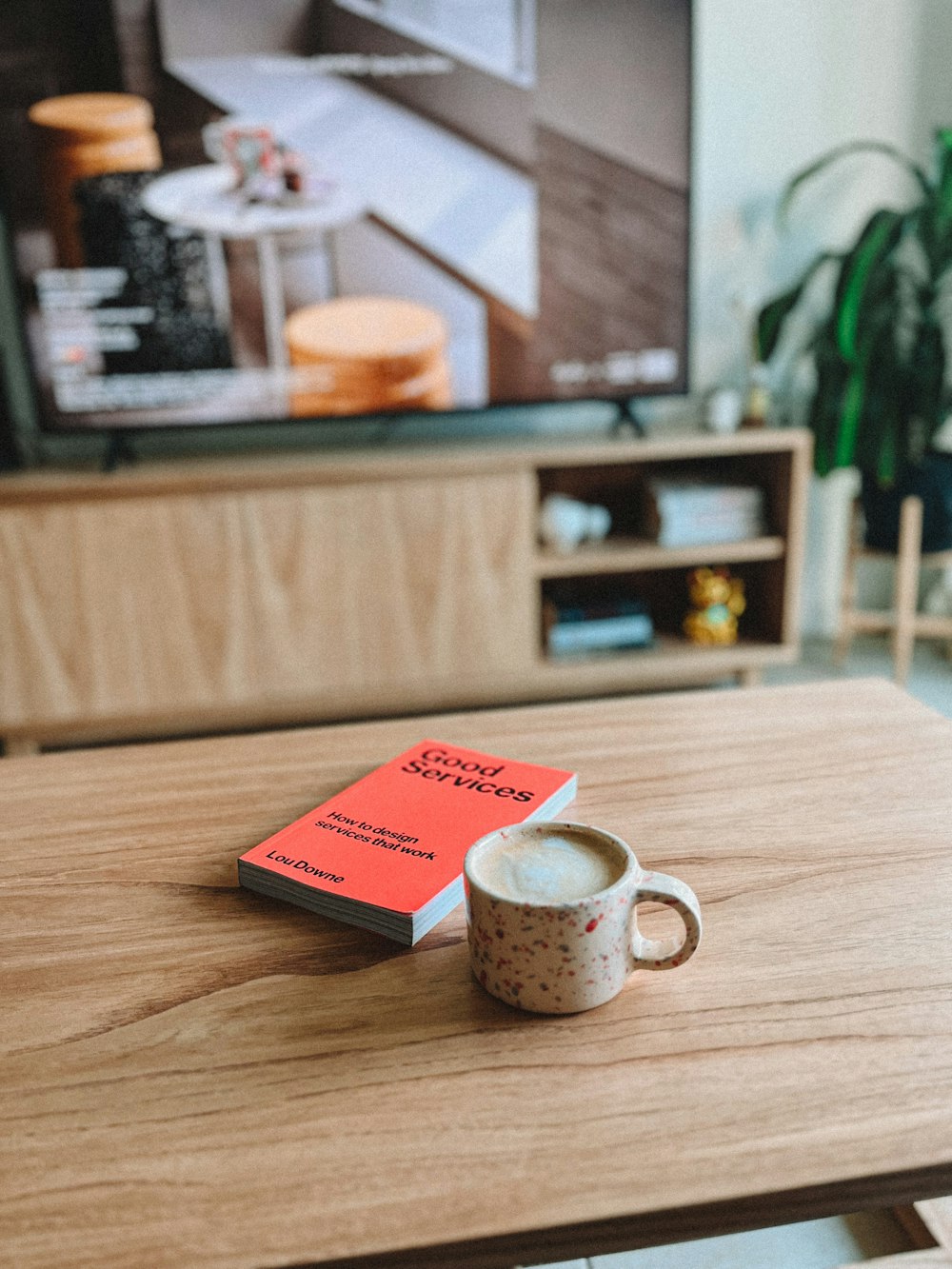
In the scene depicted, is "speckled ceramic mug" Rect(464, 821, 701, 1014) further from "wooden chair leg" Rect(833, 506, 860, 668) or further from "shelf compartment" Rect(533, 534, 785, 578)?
"wooden chair leg" Rect(833, 506, 860, 668)

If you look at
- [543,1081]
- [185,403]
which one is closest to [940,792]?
[543,1081]

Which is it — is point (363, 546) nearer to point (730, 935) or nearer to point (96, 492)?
point (96, 492)

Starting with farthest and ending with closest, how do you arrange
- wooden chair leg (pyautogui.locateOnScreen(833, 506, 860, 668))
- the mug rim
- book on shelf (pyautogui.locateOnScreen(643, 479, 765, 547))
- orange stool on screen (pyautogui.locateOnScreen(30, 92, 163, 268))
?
→ 1. wooden chair leg (pyautogui.locateOnScreen(833, 506, 860, 668))
2. book on shelf (pyautogui.locateOnScreen(643, 479, 765, 547))
3. orange stool on screen (pyautogui.locateOnScreen(30, 92, 163, 268))
4. the mug rim

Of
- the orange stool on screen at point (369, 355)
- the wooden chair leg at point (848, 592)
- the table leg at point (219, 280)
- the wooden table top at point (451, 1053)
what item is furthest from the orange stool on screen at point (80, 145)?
the wooden chair leg at point (848, 592)

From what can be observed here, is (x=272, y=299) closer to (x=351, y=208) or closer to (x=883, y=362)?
(x=351, y=208)

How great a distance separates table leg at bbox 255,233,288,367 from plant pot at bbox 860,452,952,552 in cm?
142

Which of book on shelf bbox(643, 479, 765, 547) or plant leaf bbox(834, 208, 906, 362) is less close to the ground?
plant leaf bbox(834, 208, 906, 362)

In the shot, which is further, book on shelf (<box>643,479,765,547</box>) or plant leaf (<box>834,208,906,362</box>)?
book on shelf (<box>643,479,765,547</box>)

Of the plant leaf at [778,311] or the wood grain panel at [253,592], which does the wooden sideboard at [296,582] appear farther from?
the plant leaf at [778,311]

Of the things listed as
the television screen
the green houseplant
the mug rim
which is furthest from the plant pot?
the mug rim

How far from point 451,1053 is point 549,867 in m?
0.13

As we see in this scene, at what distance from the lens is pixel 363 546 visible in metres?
2.24

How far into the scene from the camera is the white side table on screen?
222cm

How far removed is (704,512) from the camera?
241cm
